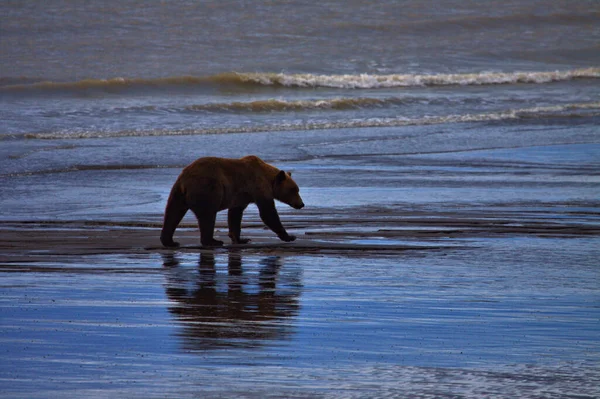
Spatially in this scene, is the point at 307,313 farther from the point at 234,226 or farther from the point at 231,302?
the point at 234,226

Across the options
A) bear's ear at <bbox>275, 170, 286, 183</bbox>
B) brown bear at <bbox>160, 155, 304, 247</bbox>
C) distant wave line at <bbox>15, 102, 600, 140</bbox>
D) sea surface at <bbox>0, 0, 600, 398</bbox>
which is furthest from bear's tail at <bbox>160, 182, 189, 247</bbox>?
distant wave line at <bbox>15, 102, 600, 140</bbox>

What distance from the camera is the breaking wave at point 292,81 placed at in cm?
3031

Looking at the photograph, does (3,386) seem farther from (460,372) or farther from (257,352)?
(460,372)

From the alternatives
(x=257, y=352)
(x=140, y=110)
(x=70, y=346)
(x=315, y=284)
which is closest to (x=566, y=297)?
(x=315, y=284)

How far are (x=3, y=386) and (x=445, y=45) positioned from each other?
3899 centimetres

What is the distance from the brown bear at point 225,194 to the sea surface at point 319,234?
457mm

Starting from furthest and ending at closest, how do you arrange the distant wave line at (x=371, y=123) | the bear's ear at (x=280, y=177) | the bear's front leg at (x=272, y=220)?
the distant wave line at (x=371, y=123)
the bear's ear at (x=280, y=177)
the bear's front leg at (x=272, y=220)

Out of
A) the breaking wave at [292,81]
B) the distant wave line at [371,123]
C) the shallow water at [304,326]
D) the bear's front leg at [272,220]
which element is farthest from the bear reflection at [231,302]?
the breaking wave at [292,81]

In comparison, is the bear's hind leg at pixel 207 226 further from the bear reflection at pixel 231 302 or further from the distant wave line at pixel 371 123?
the distant wave line at pixel 371 123

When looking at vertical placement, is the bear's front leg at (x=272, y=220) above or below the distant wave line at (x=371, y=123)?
below

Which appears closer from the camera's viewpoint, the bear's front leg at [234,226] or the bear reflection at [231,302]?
the bear reflection at [231,302]

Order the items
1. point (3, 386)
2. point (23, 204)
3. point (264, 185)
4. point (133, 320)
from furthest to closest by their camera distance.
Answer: point (23, 204) < point (264, 185) < point (133, 320) < point (3, 386)

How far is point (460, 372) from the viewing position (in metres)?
5.14

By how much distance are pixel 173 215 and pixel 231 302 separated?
259 cm
